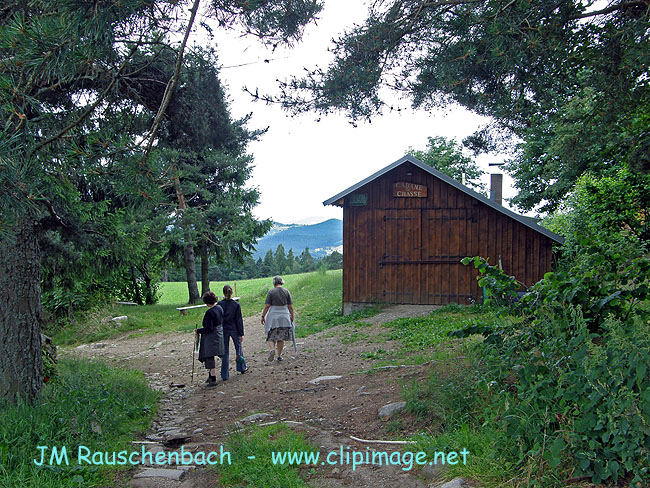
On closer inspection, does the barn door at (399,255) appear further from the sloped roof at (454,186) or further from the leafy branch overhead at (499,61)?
the leafy branch overhead at (499,61)

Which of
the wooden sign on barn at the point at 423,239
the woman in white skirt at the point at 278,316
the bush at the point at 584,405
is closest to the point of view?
the bush at the point at 584,405

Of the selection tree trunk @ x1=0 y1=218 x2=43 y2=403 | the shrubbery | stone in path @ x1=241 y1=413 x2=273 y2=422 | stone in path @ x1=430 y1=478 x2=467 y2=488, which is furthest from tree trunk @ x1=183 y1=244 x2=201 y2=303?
stone in path @ x1=430 y1=478 x2=467 y2=488

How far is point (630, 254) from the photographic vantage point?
4410mm

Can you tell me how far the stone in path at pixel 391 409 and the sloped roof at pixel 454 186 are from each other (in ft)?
36.1

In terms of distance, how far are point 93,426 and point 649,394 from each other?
15.9ft

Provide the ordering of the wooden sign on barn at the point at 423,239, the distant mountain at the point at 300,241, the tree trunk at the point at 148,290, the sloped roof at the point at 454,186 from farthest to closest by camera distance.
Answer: the distant mountain at the point at 300,241 → the tree trunk at the point at 148,290 → the wooden sign on barn at the point at 423,239 → the sloped roof at the point at 454,186

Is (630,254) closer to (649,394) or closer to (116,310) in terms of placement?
(649,394)

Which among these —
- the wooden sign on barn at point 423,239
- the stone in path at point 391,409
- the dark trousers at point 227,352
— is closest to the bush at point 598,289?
the stone in path at point 391,409

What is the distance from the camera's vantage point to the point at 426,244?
52.9 ft

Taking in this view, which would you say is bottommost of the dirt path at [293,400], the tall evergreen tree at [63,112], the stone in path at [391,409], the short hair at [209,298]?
the dirt path at [293,400]

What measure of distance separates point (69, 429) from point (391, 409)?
3.24 meters

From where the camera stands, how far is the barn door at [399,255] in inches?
636

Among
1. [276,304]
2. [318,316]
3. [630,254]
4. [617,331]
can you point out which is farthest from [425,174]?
[617,331]

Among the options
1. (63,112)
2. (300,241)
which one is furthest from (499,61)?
(300,241)
